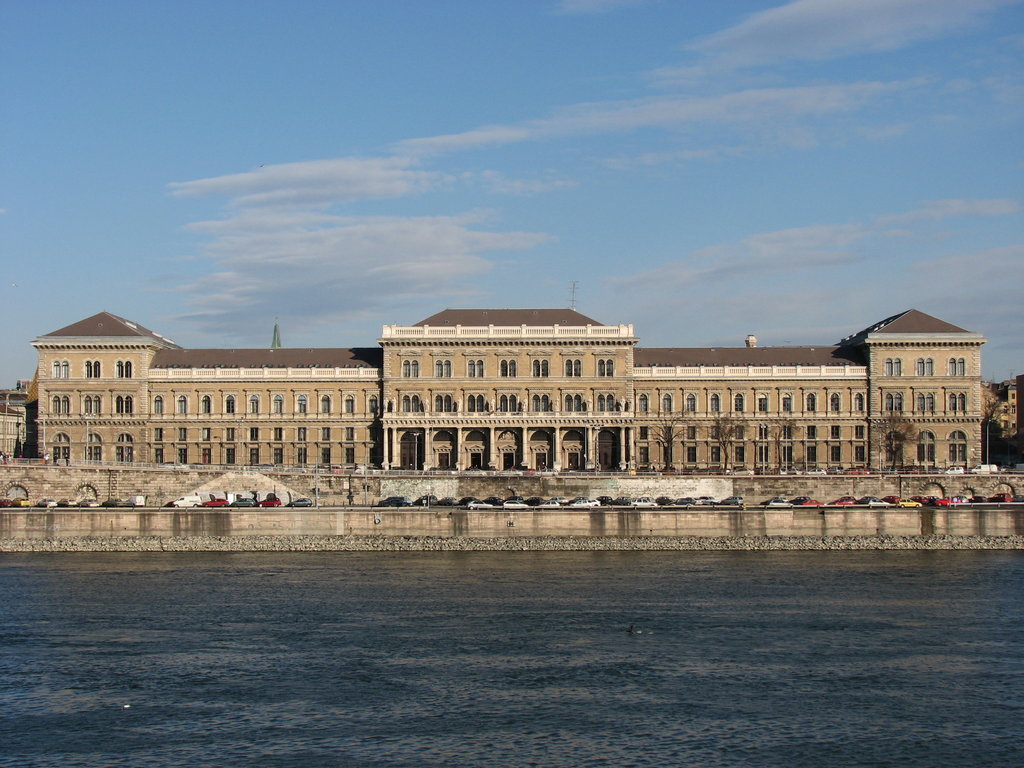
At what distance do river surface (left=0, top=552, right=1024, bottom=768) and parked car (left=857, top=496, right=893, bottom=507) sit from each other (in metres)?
17.2

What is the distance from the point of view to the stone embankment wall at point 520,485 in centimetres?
9200

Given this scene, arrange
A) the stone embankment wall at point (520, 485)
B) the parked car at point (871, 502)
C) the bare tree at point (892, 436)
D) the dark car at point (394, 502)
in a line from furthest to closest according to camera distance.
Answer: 1. the bare tree at point (892, 436)
2. the stone embankment wall at point (520, 485)
3. the dark car at point (394, 502)
4. the parked car at point (871, 502)

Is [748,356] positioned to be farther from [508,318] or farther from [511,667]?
[511,667]

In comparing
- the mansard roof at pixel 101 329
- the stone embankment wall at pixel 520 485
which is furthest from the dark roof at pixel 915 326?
the mansard roof at pixel 101 329

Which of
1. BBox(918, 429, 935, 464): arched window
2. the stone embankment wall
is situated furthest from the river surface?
BBox(918, 429, 935, 464): arched window

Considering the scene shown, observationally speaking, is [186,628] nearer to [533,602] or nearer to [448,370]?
[533,602]

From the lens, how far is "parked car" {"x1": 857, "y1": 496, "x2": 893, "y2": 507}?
80.6 m

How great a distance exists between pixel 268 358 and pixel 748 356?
43.9m

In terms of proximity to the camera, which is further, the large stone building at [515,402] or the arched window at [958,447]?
the arched window at [958,447]

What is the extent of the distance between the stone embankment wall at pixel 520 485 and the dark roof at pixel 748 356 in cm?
2043

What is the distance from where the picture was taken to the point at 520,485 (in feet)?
308

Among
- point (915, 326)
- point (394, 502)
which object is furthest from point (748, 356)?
point (394, 502)

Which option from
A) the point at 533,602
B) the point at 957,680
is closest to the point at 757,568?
the point at 533,602

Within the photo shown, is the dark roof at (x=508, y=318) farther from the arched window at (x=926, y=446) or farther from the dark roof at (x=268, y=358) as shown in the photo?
the arched window at (x=926, y=446)
